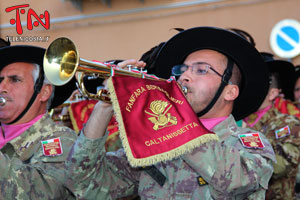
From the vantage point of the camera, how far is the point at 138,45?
341 inches

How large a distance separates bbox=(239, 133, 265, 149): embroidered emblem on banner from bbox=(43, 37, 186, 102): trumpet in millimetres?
731

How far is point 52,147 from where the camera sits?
8.98 feet

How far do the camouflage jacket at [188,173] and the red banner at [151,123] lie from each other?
16cm

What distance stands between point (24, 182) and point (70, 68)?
3.21ft

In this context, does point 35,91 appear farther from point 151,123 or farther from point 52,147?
point 151,123

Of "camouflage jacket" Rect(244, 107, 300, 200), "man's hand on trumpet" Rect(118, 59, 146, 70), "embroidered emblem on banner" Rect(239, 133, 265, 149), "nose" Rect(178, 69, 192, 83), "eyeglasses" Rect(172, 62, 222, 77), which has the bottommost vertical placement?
"camouflage jacket" Rect(244, 107, 300, 200)

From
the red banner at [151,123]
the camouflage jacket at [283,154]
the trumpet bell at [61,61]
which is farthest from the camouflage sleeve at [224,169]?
the camouflage jacket at [283,154]

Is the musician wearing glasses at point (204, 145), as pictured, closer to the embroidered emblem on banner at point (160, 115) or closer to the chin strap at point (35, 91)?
the embroidered emblem on banner at point (160, 115)

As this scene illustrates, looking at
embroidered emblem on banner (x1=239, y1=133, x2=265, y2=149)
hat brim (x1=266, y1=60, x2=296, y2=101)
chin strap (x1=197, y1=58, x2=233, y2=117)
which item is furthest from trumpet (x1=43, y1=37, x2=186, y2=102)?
hat brim (x1=266, y1=60, x2=296, y2=101)

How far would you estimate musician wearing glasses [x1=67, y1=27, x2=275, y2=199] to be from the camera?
2.07m

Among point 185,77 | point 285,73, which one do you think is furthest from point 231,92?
point 285,73

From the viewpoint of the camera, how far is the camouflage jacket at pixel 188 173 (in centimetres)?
202

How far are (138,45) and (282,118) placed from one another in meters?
5.10

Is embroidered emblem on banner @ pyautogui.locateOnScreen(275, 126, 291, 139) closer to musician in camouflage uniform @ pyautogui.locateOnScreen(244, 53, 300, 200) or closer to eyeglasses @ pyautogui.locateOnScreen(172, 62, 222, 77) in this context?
musician in camouflage uniform @ pyautogui.locateOnScreen(244, 53, 300, 200)
